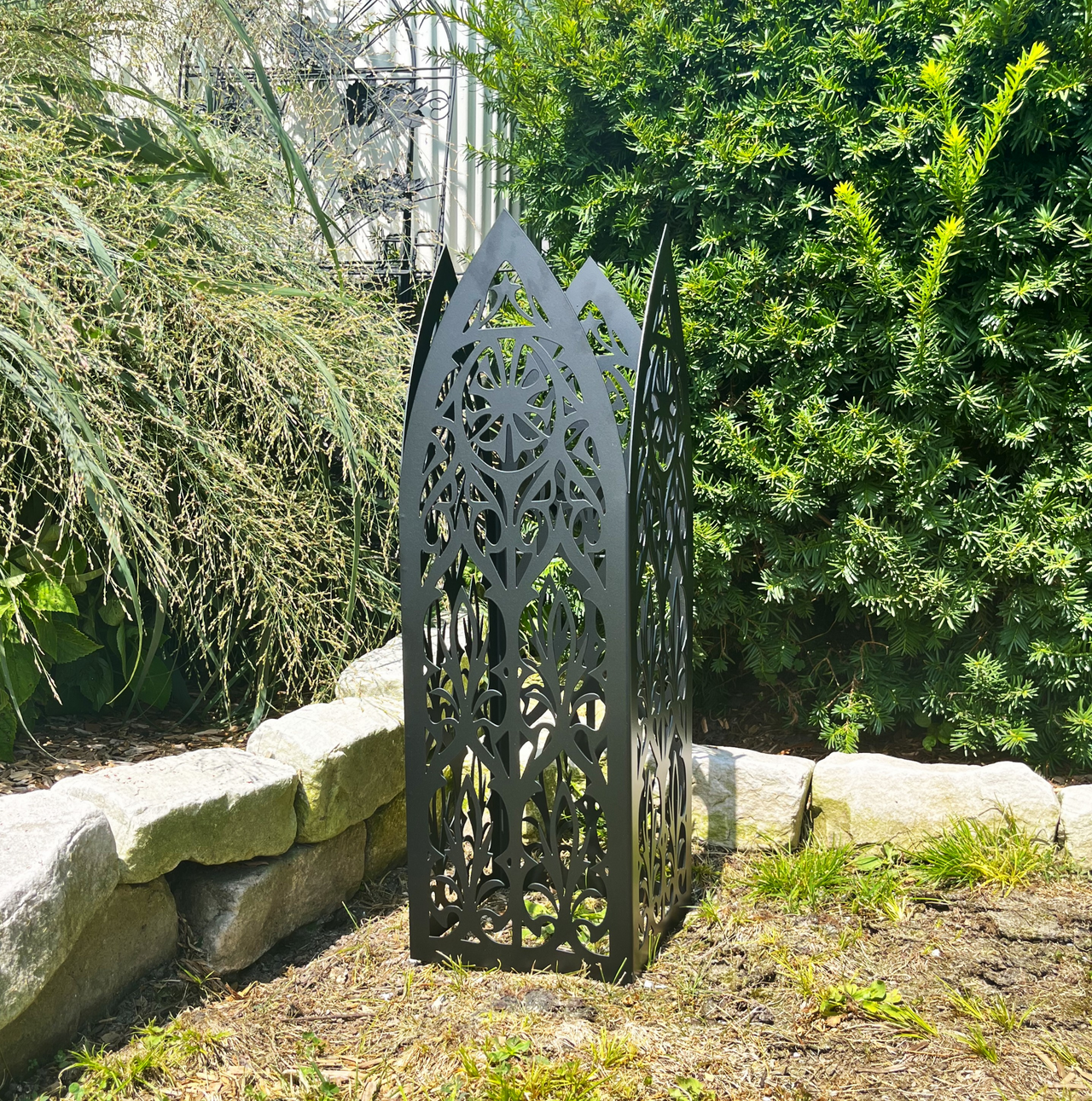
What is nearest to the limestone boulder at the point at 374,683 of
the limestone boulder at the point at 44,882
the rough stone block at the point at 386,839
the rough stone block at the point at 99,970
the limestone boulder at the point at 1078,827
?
the rough stone block at the point at 386,839

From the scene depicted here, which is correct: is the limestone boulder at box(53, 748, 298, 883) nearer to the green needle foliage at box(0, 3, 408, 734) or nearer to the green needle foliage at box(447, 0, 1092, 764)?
the green needle foliage at box(0, 3, 408, 734)

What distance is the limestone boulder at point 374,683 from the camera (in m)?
2.36

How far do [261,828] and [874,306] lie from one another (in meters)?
2.01

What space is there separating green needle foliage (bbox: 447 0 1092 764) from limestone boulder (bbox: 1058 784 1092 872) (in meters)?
0.22

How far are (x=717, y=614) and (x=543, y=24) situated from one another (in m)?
1.85

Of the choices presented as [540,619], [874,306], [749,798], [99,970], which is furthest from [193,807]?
[874,306]

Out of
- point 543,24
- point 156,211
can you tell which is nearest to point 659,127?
point 543,24

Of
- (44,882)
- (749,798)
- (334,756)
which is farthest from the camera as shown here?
(749,798)

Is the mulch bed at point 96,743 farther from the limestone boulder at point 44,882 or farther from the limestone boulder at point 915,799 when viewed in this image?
the limestone boulder at point 915,799

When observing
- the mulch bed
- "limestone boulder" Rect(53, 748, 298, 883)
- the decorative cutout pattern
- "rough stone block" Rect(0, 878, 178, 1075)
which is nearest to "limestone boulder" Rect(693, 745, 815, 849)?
the decorative cutout pattern

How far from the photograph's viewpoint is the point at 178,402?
2.24 metres

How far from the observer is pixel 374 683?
2.38 meters

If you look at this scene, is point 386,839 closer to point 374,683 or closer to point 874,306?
point 374,683

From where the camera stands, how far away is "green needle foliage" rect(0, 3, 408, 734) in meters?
1.92
